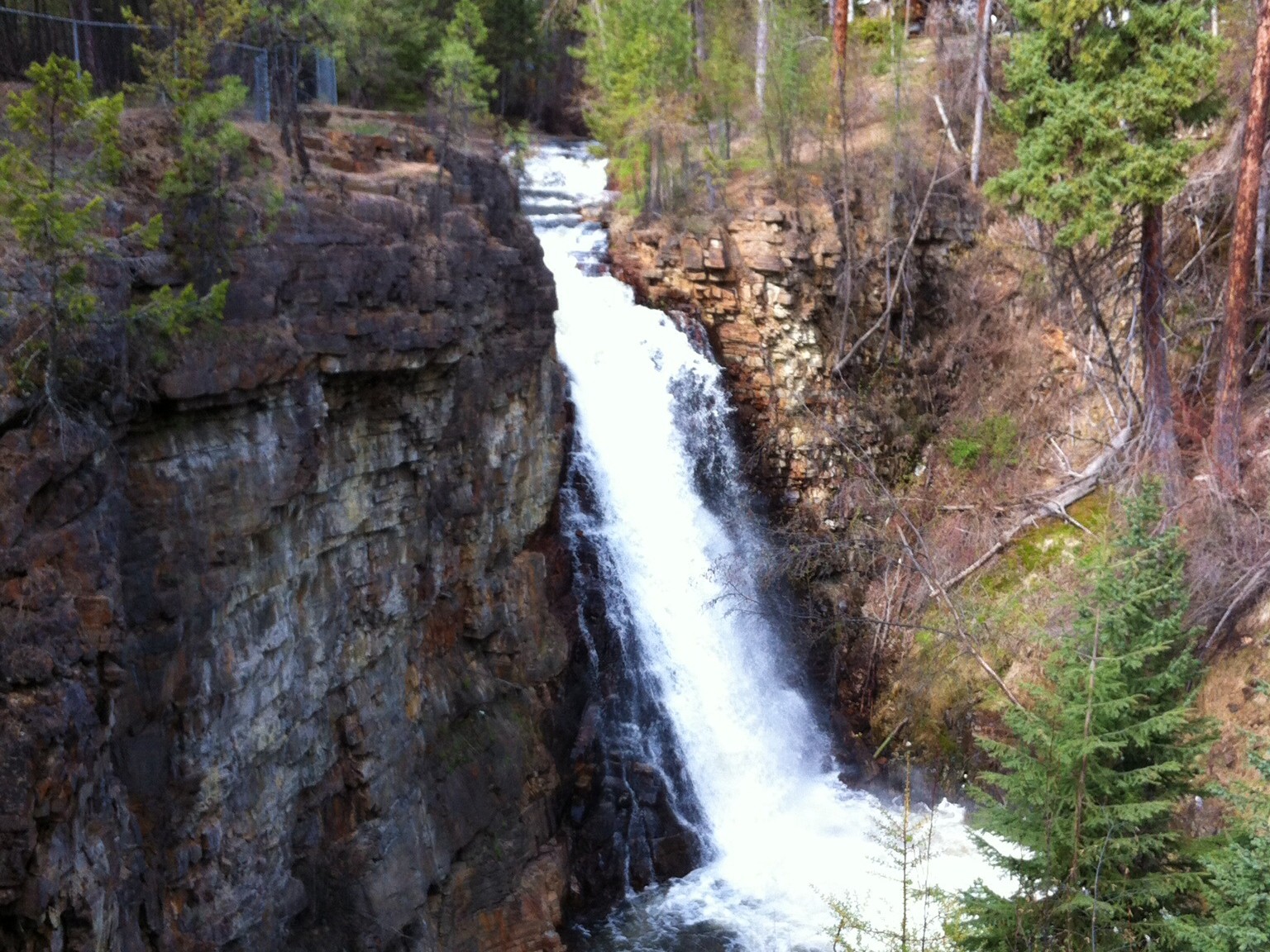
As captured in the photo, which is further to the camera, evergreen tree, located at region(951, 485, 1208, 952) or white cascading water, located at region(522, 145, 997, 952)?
white cascading water, located at region(522, 145, 997, 952)

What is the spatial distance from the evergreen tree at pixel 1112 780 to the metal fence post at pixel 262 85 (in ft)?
35.1

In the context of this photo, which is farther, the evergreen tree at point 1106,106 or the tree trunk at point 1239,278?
the tree trunk at point 1239,278

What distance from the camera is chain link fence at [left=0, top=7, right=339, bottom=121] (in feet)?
39.6

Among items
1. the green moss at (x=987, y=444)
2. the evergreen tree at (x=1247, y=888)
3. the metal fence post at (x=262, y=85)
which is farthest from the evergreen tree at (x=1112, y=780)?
the metal fence post at (x=262, y=85)

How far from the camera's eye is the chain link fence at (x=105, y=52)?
12070 mm

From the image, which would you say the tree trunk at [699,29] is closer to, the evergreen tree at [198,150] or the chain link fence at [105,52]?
the chain link fence at [105,52]

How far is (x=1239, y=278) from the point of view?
16.1 meters

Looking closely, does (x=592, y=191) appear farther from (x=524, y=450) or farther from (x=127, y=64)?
(x=127, y=64)

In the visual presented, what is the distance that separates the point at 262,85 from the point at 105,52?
185 centimetres

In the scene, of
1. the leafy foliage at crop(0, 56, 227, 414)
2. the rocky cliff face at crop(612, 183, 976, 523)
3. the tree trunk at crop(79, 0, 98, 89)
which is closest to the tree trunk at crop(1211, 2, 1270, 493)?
the rocky cliff face at crop(612, 183, 976, 523)

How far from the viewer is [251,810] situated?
1122cm

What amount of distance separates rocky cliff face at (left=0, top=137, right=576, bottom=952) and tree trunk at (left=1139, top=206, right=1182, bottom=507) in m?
8.31

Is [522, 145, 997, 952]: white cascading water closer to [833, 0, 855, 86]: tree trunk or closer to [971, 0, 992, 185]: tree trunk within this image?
[833, 0, 855, 86]: tree trunk

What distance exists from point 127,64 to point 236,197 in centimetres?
342
